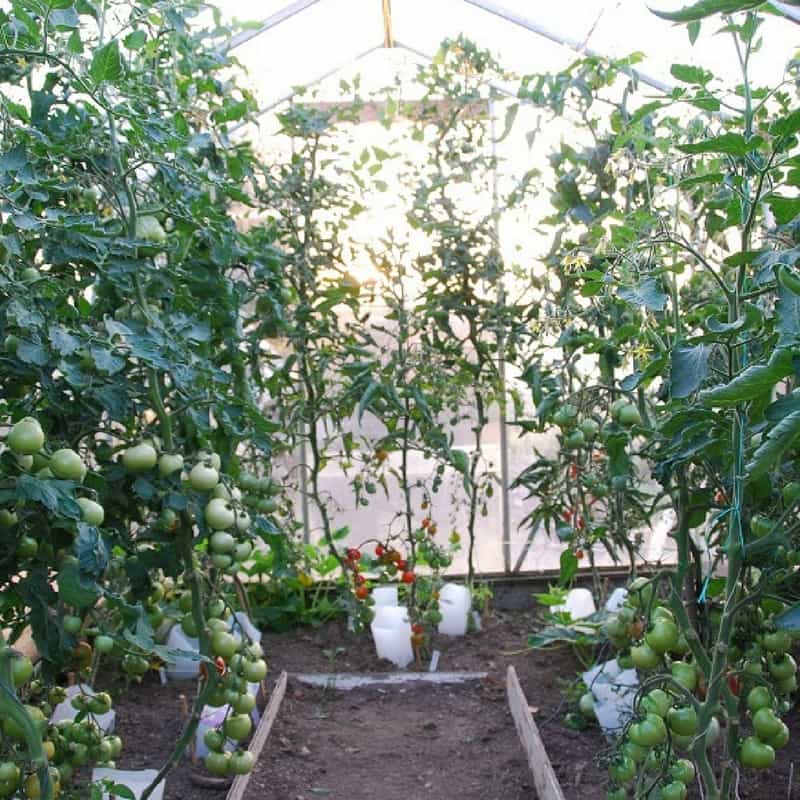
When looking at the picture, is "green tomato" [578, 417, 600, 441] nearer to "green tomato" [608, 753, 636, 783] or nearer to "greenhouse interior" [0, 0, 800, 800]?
"greenhouse interior" [0, 0, 800, 800]

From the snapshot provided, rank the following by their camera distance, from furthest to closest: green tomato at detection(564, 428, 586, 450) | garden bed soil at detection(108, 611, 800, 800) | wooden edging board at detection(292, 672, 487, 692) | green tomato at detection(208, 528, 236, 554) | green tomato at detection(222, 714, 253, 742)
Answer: wooden edging board at detection(292, 672, 487, 692)
garden bed soil at detection(108, 611, 800, 800)
green tomato at detection(564, 428, 586, 450)
green tomato at detection(222, 714, 253, 742)
green tomato at detection(208, 528, 236, 554)

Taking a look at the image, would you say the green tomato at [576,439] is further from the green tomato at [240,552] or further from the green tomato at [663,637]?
the green tomato at [240,552]

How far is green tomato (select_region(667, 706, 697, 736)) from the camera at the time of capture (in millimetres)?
1741

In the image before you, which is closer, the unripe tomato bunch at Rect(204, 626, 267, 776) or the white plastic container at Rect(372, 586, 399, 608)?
the unripe tomato bunch at Rect(204, 626, 267, 776)

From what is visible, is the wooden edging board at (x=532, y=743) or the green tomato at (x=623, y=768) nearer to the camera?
the green tomato at (x=623, y=768)

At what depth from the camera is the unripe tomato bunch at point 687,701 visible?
5.64 ft

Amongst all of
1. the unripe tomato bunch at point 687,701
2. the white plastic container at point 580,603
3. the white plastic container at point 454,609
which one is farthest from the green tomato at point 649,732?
the white plastic container at point 454,609

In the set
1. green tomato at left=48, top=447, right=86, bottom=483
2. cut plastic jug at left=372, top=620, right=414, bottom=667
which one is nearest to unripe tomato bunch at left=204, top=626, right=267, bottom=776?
green tomato at left=48, top=447, right=86, bottom=483

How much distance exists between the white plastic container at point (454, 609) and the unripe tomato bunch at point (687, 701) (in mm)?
1891

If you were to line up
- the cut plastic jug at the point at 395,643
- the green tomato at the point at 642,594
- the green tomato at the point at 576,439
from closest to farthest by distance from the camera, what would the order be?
1. the green tomato at the point at 642,594
2. the green tomato at the point at 576,439
3. the cut plastic jug at the point at 395,643

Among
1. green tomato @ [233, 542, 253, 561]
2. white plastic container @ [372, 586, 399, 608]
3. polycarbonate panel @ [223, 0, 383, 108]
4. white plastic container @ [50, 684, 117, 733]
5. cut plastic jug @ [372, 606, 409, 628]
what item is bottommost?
white plastic container @ [50, 684, 117, 733]

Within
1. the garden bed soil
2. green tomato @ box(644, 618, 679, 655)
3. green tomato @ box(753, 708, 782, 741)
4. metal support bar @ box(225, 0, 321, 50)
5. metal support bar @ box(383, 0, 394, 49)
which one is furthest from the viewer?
metal support bar @ box(383, 0, 394, 49)

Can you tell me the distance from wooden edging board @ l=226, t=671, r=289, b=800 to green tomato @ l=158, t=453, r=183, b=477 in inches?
41.6

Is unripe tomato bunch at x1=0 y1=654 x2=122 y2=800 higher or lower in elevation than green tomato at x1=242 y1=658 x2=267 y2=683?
lower
